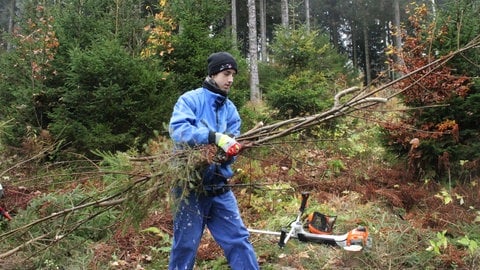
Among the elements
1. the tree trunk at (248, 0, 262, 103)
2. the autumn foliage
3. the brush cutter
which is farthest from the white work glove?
the tree trunk at (248, 0, 262, 103)

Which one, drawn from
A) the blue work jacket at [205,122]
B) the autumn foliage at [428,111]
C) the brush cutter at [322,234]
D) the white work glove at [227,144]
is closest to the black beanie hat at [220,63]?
the blue work jacket at [205,122]

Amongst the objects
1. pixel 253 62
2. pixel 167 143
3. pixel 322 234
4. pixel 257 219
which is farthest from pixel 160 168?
pixel 253 62

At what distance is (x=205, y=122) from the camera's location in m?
3.65

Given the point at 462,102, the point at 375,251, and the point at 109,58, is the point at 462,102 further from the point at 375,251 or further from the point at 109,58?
the point at 109,58

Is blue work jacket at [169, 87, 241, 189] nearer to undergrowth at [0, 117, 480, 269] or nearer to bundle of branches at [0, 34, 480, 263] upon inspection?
bundle of branches at [0, 34, 480, 263]

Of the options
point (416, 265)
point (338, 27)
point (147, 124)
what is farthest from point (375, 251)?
point (338, 27)

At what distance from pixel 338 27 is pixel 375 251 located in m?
39.9

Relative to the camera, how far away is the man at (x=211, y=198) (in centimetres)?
363

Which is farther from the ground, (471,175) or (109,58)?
(109,58)

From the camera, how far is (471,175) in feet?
20.3

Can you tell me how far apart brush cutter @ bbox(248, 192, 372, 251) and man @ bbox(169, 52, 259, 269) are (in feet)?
2.90

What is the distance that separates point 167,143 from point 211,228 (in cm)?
87

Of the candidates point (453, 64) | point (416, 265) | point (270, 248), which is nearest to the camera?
point (416, 265)

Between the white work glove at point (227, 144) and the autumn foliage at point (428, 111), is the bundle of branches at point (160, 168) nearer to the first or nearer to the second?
the white work glove at point (227, 144)
